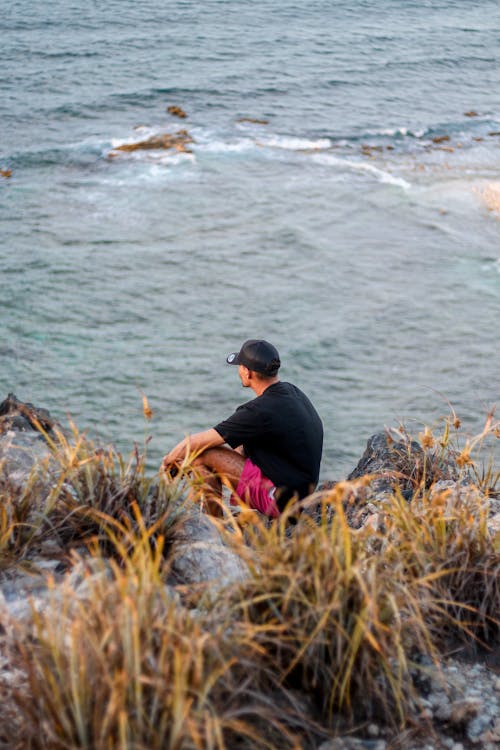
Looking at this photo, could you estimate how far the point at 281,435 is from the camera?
6.45m

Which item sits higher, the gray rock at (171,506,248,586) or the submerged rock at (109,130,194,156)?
the submerged rock at (109,130,194,156)

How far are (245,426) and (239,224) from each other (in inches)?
447

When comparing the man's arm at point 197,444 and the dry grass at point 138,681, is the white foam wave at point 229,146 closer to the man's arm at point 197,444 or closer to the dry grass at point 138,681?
the man's arm at point 197,444

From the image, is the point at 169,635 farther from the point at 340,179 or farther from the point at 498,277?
the point at 340,179

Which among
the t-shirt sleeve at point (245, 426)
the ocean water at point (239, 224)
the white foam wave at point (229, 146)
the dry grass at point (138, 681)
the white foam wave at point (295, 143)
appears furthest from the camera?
the white foam wave at point (295, 143)

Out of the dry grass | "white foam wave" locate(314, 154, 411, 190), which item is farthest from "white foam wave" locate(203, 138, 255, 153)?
the dry grass

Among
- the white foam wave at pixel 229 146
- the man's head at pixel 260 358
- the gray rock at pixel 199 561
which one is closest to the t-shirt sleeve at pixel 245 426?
the man's head at pixel 260 358

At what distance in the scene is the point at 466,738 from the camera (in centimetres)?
Result: 372

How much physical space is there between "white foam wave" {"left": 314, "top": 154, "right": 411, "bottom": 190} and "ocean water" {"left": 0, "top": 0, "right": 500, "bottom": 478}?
0.24ft

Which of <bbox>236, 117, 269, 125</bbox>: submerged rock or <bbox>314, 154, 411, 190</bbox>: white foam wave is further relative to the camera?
<bbox>236, 117, 269, 125</bbox>: submerged rock

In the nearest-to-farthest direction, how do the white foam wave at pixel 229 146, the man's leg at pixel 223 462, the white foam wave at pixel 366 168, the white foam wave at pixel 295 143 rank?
1. the man's leg at pixel 223 462
2. the white foam wave at pixel 366 168
3. the white foam wave at pixel 229 146
4. the white foam wave at pixel 295 143

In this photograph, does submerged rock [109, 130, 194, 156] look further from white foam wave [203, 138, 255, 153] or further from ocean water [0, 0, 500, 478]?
white foam wave [203, 138, 255, 153]

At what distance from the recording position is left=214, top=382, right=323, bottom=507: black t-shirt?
6414 millimetres

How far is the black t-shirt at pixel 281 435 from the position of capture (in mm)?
6414
